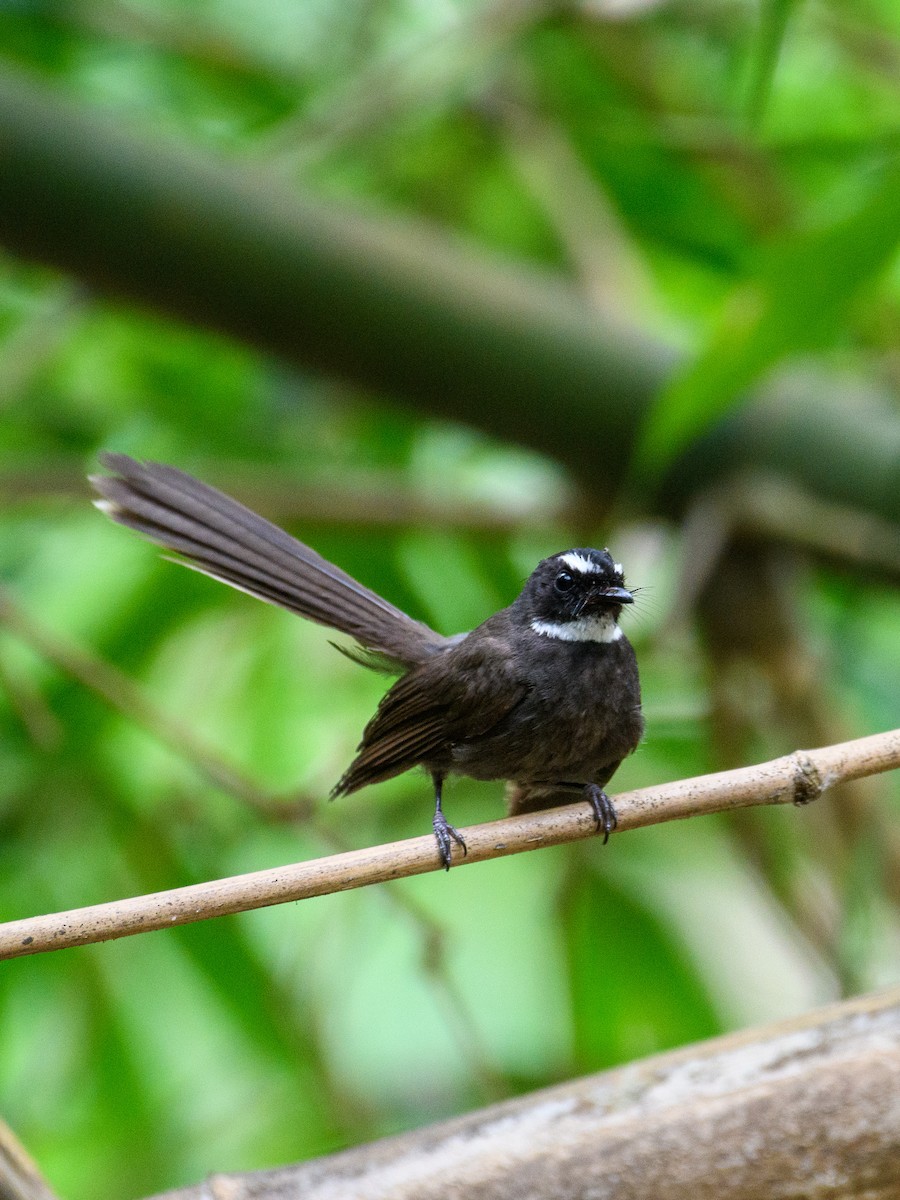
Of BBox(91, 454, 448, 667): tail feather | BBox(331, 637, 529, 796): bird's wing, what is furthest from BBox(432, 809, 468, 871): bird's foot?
BBox(91, 454, 448, 667): tail feather

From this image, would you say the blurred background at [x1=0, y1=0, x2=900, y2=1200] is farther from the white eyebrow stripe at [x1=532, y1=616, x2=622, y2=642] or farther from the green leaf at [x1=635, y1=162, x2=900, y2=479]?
the white eyebrow stripe at [x1=532, y1=616, x2=622, y2=642]

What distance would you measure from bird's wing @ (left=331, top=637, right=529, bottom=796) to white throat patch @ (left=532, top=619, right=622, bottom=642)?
106 millimetres

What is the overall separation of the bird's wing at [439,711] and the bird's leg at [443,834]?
111 millimetres

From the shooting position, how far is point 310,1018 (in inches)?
138

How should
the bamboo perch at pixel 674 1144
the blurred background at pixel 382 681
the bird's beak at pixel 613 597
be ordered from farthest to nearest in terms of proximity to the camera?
the blurred background at pixel 382 681
the bird's beak at pixel 613 597
the bamboo perch at pixel 674 1144

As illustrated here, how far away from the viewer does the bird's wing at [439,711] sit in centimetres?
259

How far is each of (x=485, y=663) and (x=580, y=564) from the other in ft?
0.88

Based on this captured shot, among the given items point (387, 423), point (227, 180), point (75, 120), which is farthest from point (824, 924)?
point (75, 120)

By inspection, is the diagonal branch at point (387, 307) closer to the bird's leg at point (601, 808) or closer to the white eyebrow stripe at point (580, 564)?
the white eyebrow stripe at point (580, 564)

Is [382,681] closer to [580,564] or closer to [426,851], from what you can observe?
[580,564]

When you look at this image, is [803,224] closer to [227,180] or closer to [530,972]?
[227,180]

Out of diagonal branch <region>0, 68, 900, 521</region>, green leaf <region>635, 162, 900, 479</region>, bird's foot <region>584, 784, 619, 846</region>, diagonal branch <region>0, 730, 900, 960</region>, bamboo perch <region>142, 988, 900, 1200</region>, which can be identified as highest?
diagonal branch <region>0, 68, 900, 521</region>

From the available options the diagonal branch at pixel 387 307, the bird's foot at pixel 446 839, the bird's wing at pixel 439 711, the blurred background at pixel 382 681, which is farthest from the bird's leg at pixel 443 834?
the diagonal branch at pixel 387 307

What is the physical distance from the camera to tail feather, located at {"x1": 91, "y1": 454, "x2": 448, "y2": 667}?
2504mm
